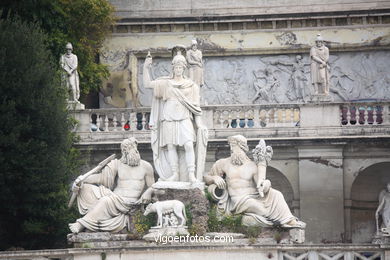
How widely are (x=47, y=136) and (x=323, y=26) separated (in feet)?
49.2

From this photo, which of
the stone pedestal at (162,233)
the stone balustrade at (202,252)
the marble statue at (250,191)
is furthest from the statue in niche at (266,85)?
the stone balustrade at (202,252)

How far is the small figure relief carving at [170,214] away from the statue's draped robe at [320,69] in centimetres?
1350

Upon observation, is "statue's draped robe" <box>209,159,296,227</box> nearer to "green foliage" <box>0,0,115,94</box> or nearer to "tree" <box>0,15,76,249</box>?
"tree" <box>0,15,76,249</box>

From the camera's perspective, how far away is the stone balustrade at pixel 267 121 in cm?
5038

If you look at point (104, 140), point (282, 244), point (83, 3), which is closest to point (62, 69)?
point (104, 140)

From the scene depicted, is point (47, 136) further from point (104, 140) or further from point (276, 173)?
point (276, 173)

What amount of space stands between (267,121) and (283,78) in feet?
24.9

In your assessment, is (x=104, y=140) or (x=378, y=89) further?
(x=378, y=89)

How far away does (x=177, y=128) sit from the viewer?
39.9 m

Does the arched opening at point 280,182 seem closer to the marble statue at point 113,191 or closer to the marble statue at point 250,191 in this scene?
the marble statue at point 250,191

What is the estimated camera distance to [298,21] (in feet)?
192

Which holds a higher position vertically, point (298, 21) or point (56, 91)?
point (298, 21)

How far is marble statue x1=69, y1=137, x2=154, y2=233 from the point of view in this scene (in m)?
39.1

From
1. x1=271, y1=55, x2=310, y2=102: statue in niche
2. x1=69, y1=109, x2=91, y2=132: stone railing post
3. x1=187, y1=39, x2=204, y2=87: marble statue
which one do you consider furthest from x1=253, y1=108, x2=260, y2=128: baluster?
x1=271, y1=55, x2=310, y2=102: statue in niche
